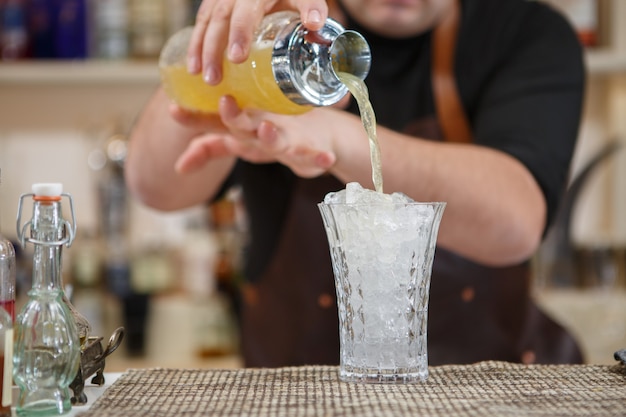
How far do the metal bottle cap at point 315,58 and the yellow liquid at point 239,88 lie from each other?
0.04 m

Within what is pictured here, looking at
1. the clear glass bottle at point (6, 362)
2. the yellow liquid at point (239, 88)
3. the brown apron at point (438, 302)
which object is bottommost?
the brown apron at point (438, 302)

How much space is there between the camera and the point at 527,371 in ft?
3.21

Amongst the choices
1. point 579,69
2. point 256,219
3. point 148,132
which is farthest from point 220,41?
point 579,69

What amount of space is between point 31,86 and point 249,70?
2.04 metres

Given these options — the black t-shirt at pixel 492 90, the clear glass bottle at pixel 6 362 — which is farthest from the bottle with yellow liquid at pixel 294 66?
the black t-shirt at pixel 492 90

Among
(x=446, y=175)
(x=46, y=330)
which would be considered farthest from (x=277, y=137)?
(x=46, y=330)

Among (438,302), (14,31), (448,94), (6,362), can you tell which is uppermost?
(14,31)

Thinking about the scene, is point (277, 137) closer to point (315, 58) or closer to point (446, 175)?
point (315, 58)

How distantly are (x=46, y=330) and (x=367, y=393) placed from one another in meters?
0.31

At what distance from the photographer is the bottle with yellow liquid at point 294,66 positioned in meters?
1.00

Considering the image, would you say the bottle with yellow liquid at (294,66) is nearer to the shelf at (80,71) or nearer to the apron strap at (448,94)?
the apron strap at (448,94)

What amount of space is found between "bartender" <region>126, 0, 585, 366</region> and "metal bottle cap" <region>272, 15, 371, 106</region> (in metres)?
0.33

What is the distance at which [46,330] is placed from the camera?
0.82 m

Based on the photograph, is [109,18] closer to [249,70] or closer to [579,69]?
[579,69]
